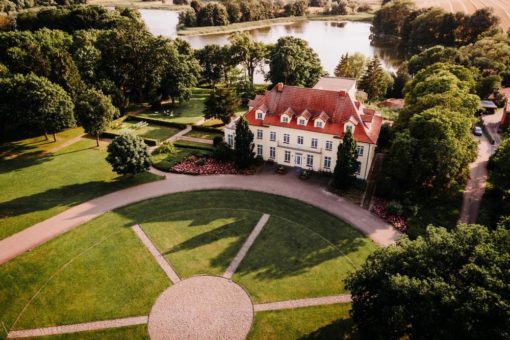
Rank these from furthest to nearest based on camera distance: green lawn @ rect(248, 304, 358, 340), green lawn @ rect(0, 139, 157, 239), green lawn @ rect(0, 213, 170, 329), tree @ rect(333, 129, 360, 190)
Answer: tree @ rect(333, 129, 360, 190) < green lawn @ rect(0, 139, 157, 239) < green lawn @ rect(0, 213, 170, 329) < green lawn @ rect(248, 304, 358, 340)

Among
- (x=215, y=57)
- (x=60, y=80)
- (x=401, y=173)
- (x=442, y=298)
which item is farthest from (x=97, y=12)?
(x=442, y=298)

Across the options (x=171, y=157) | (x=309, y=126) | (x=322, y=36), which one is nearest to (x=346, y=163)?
(x=309, y=126)

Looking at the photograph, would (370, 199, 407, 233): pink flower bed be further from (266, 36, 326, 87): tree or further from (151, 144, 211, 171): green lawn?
(266, 36, 326, 87): tree

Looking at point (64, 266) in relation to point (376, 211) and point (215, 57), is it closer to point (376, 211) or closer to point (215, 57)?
point (376, 211)

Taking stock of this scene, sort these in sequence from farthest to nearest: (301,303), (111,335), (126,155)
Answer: (126,155), (301,303), (111,335)

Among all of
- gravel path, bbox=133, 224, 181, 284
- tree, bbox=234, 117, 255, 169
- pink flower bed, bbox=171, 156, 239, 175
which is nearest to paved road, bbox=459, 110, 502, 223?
tree, bbox=234, 117, 255, 169

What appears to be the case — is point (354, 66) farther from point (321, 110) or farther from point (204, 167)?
point (204, 167)
